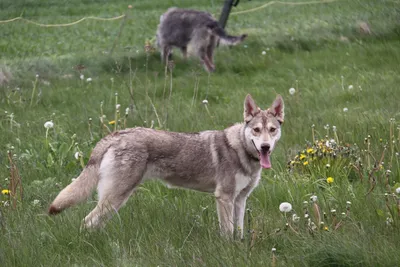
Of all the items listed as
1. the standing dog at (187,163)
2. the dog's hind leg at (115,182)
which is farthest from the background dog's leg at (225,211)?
the dog's hind leg at (115,182)

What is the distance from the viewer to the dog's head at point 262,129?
5.29 metres

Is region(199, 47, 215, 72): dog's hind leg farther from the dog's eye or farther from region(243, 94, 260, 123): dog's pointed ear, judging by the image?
the dog's eye

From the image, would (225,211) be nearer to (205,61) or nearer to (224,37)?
(205,61)

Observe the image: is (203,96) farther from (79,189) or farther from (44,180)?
(79,189)

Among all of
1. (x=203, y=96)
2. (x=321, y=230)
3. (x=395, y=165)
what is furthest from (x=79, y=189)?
(x=203, y=96)

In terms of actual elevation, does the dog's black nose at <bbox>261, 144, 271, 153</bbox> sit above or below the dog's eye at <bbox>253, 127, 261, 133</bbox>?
below

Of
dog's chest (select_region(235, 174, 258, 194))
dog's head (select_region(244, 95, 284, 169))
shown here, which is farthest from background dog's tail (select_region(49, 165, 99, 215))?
dog's head (select_region(244, 95, 284, 169))

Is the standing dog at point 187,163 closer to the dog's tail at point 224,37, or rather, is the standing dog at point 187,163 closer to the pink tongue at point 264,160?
the pink tongue at point 264,160

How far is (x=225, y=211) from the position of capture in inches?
211

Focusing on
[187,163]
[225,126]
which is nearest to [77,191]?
[187,163]

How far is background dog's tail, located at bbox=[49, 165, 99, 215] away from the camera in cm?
502

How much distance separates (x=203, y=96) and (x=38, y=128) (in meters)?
3.11

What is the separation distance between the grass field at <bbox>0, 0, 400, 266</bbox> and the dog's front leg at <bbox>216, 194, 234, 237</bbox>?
0.09 metres

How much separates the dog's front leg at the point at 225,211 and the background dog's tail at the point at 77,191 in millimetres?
962
